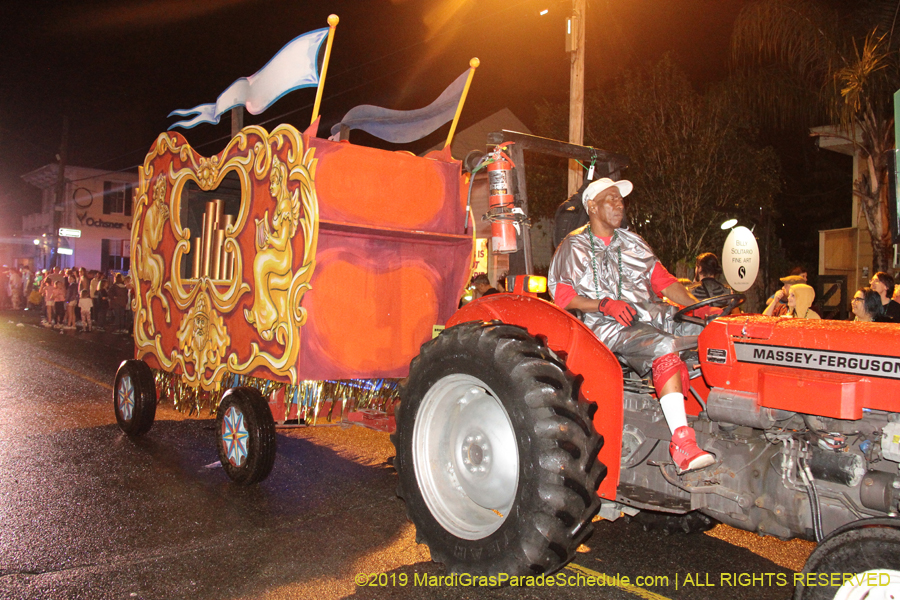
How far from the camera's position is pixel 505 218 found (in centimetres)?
385

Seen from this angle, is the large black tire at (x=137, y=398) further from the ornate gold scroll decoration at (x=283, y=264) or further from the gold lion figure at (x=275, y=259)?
the gold lion figure at (x=275, y=259)

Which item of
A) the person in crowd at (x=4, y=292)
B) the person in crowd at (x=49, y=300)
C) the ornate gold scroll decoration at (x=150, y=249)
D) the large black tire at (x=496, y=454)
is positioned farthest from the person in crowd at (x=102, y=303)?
the large black tire at (x=496, y=454)

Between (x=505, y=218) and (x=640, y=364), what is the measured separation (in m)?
1.14

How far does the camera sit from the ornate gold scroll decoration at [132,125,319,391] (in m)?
4.86

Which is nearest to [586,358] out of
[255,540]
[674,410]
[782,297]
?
[674,410]

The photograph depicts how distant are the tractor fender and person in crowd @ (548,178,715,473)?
0.19m

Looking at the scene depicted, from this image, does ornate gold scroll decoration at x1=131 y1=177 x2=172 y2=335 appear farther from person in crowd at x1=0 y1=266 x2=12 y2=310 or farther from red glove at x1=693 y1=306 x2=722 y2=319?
person in crowd at x1=0 y1=266 x2=12 y2=310

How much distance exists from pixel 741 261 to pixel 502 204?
6657mm

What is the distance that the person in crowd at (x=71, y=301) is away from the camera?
770 inches

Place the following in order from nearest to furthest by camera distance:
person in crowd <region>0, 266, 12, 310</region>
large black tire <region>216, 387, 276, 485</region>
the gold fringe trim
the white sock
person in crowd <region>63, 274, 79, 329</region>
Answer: the white sock, large black tire <region>216, 387, 276, 485</region>, the gold fringe trim, person in crowd <region>63, 274, 79, 329</region>, person in crowd <region>0, 266, 12, 310</region>

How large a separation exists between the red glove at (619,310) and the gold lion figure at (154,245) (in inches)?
180

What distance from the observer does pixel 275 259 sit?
5.07 metres

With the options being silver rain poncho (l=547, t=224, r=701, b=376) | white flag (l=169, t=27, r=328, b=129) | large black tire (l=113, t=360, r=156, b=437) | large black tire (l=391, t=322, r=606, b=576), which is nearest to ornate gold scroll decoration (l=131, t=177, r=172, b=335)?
large black tire (l=113, t=360, r=156, b=437)

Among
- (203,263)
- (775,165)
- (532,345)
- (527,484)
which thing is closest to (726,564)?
(527,484)
